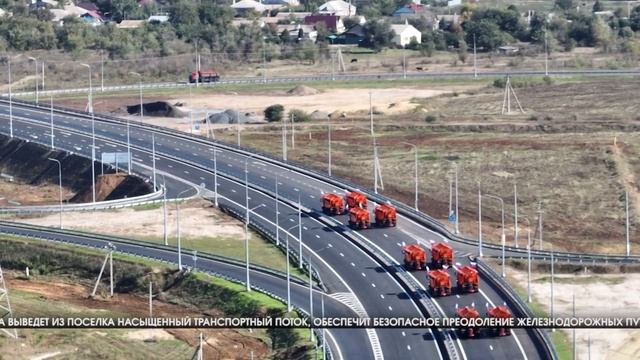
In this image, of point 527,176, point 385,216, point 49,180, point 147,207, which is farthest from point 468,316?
point 49,180

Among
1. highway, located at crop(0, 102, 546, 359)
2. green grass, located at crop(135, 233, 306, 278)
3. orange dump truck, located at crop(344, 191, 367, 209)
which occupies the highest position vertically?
orange dump truck, located at crop(344, 191, 367, 209)

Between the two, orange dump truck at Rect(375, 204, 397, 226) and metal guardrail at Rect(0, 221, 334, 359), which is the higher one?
orange dump truck at Rect(375, 204, 397, 226)

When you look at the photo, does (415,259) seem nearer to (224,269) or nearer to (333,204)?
(224,269)

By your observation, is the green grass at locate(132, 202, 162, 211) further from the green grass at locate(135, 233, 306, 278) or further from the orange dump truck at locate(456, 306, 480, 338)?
the orange dump truck at locate(456, 306, 480, 338)

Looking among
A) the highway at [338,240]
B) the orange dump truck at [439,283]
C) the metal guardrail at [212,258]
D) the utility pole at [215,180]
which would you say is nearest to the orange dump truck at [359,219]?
the highway at [338,240]

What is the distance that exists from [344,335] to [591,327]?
1675cm

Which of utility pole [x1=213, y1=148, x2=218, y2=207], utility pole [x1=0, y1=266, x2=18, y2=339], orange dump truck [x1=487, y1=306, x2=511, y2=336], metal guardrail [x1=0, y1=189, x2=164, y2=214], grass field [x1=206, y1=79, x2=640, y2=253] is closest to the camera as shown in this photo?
orange dump truck [x1=487, y1=306, x2=511, y2=336]

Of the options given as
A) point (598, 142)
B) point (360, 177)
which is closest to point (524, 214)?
point (360, 177)

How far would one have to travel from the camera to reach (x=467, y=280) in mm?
121062

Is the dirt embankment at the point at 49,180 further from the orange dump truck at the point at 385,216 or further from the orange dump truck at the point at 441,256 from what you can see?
the orange dump truck at the point at 441,256

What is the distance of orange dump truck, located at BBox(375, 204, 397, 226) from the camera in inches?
5709

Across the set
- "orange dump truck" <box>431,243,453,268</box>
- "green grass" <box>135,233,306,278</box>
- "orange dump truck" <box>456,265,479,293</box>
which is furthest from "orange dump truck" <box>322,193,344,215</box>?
"orange dump truck" <box>456,265,479,293</box>

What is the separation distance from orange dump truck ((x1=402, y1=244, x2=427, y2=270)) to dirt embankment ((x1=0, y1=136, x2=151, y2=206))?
154ft

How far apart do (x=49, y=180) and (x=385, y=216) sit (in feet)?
183
